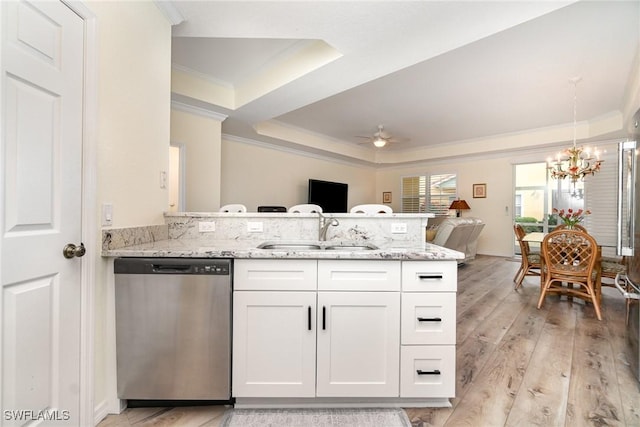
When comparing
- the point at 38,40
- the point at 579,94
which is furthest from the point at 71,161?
the point at 579,94

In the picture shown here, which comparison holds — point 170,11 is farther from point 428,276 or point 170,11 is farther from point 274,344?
point 428,276

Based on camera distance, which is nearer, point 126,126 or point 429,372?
point 429,372

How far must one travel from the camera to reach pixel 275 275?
1.47m

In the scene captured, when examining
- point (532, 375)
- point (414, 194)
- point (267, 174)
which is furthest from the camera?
point (414, 194)

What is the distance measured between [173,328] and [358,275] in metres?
1.02

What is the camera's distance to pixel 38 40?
1117mm

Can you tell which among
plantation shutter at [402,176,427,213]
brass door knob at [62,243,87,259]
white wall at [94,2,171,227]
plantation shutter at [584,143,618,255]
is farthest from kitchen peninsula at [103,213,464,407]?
plantation shutter at [402,176,427,213]

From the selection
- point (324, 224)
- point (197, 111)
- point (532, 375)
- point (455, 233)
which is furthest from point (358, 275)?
point (455, 233)

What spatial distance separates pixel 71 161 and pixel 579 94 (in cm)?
570

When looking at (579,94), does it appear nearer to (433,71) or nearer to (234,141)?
(433,71)

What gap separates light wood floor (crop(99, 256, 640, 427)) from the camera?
1.46 meters

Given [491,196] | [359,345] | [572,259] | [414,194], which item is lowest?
[359,345]

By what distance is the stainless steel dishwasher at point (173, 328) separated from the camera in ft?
4.71

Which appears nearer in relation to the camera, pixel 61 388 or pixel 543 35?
pixel 61 388
